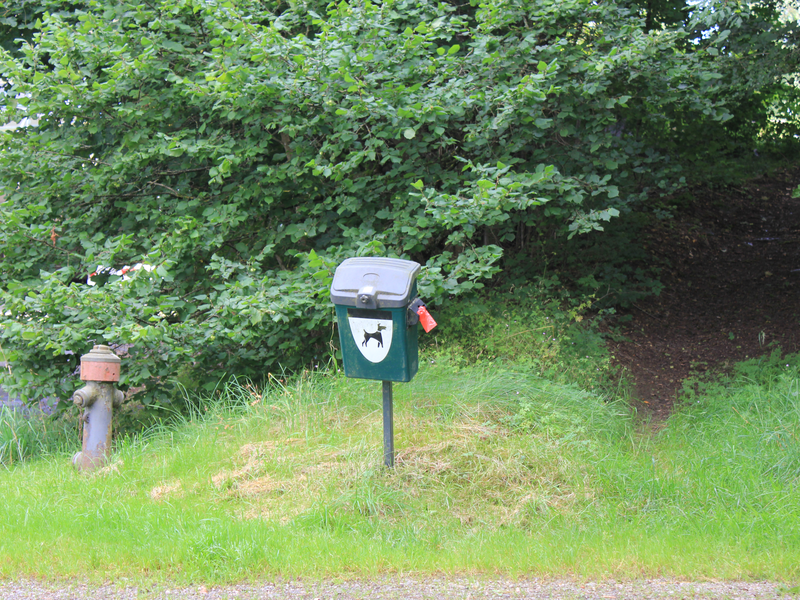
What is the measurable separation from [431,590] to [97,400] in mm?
3169

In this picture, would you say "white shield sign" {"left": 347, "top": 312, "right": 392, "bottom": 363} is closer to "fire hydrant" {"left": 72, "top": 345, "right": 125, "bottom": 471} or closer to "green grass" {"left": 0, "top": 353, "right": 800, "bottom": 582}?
"green grass" {"left": 0, "top": 353, "right": 800, "bottom": 582}

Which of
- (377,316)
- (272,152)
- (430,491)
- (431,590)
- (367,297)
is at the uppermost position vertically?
(272,152)

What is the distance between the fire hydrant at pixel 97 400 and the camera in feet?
16.6

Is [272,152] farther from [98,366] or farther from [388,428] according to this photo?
[388,428]

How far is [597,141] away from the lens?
20.0 feet

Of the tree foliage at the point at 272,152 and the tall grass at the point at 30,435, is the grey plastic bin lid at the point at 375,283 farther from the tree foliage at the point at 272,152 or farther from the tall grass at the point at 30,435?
the tall grass at the point at 30,435

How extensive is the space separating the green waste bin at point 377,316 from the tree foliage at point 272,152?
1.17 meters

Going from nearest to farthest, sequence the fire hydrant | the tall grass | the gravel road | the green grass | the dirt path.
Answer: the gravel road → the green grass → the fire hydrant → the tall grass → the dirt path

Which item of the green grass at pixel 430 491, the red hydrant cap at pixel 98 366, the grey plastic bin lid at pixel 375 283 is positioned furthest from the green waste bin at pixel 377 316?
the red hydrant cap at pixel 98 366

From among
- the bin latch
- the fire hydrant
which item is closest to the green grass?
the fire hydrant

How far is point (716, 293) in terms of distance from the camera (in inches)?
371

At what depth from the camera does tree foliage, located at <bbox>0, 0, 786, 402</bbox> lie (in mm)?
5363


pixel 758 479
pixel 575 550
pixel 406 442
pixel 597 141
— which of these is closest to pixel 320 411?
pixel 406 442

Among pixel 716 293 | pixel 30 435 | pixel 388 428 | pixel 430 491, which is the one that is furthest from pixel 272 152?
pixel 716 293
